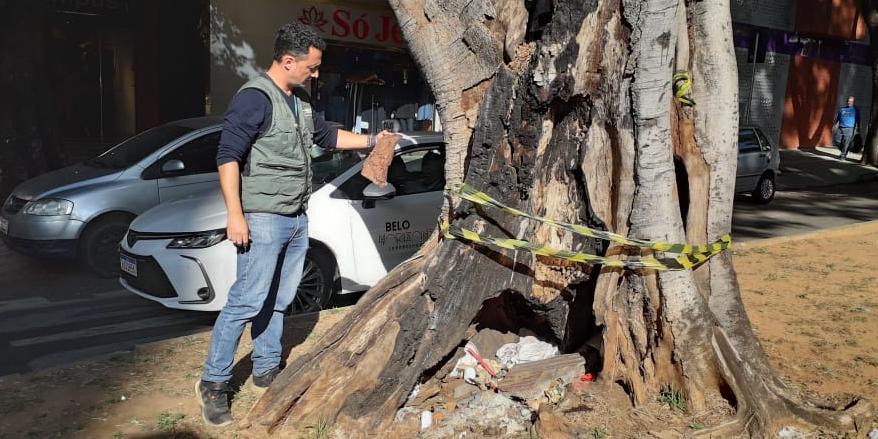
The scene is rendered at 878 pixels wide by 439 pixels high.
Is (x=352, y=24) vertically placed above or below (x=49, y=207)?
above

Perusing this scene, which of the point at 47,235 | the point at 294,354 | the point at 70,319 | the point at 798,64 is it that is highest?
the point at 798,64

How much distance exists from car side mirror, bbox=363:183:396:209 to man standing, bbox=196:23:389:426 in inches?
96.0

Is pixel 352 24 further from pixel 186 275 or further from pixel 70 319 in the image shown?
pixel 186 275

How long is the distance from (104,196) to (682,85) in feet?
20.3

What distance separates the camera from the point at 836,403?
4.41 metres

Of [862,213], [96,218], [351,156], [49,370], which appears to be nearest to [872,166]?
[862,213]

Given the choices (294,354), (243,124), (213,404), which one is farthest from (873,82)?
(213,404)

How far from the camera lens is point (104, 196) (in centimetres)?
827

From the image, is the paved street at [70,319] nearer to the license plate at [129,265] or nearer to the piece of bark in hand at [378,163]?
the license plate at [129,265]

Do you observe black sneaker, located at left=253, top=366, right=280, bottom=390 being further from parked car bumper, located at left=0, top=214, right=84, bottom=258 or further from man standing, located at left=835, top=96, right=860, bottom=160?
man standing, located at left=835, top=96, right=860, bottom=160

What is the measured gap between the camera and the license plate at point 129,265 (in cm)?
648

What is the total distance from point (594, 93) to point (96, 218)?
19.7 feet

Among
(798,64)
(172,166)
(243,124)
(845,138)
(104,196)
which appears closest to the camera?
(243,124)

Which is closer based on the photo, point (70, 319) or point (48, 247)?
point (70, 319)
